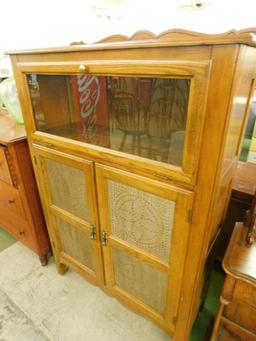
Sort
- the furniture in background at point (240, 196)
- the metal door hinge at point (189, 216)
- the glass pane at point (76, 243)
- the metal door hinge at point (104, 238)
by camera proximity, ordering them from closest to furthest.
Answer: the metal door hinge at point (189, 216)
the metal door hinge at point (104, 238)
the glass pane at point (76, 243)
the furniture in background at point (240, 196)

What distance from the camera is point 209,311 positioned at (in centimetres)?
130

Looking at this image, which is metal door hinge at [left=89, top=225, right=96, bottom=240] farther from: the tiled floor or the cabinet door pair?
the tiled floor

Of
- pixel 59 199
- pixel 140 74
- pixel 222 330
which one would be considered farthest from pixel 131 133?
pixel 222 330

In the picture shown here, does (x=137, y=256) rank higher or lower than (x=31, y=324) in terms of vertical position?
higher

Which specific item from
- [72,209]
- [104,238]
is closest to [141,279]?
[104,238]

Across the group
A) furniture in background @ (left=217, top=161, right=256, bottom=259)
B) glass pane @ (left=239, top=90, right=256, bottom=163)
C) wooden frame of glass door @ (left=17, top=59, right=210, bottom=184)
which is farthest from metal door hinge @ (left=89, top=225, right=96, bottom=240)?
glass pane @ (left=239, top=90, right=256, bottom=163)

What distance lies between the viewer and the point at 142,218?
861 mm

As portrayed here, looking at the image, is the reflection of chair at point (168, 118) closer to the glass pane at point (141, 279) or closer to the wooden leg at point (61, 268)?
the glass pane at point (141, 279)

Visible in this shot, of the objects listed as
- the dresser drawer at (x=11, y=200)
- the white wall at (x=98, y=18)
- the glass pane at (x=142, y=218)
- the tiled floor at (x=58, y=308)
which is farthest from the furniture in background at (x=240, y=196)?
the white wall at (x=98, y=18)

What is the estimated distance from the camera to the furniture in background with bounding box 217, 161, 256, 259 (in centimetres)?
132

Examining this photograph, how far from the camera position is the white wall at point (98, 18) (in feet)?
6.64

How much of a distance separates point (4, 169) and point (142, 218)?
3.13 ft

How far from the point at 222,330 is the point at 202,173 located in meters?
0.79

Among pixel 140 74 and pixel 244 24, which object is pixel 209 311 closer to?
pixel 140 74
